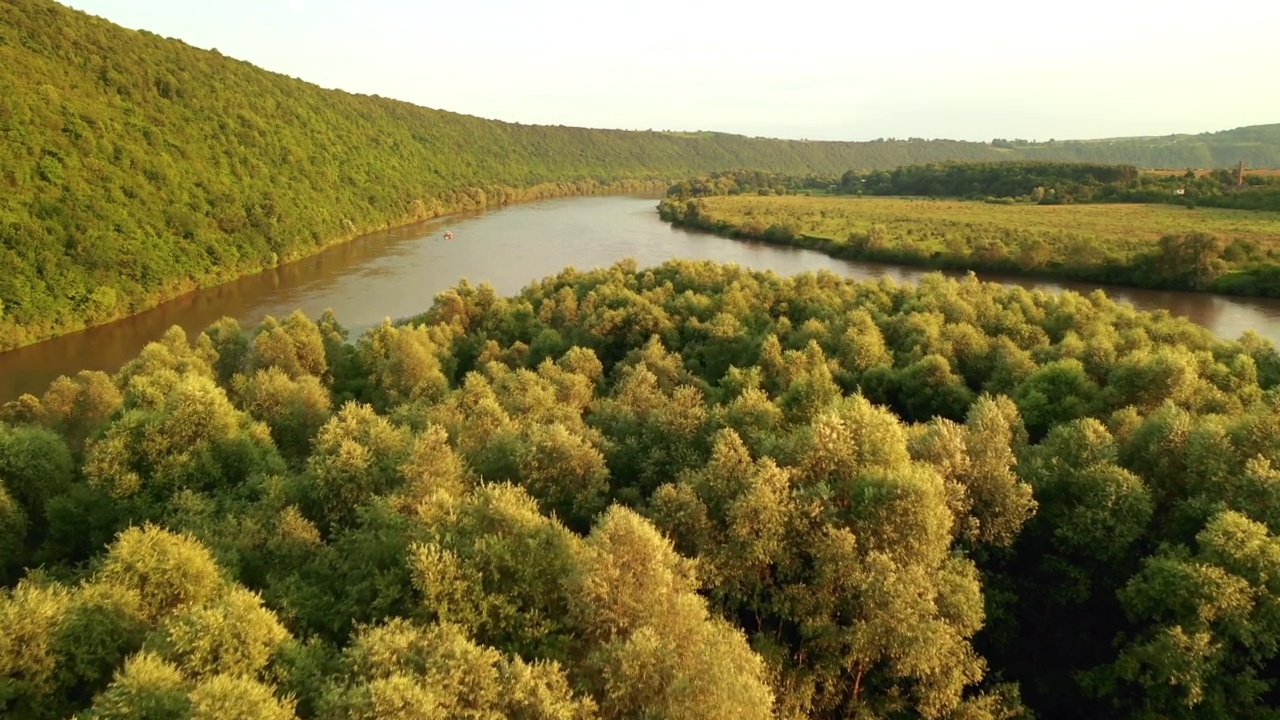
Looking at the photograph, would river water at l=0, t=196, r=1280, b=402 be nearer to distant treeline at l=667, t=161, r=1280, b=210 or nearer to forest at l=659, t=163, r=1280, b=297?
forest at l=659, t=163, r=1280, b=297

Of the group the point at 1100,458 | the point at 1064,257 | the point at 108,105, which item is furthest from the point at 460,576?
the point at 108,105

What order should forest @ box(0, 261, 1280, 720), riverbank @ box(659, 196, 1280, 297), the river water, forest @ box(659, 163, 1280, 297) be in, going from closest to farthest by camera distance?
forest @ box(0, 261, 1280, 720) → the river water → riverbank @ box(659, 196, 1280, 297) → forest @ box(659, 163, 1280, 297)

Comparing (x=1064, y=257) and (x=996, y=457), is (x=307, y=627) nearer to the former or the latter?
(x=996, y=457)

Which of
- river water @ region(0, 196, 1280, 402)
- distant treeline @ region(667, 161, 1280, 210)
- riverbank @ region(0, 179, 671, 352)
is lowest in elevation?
river water @ region(0, 196, 1280, 402)

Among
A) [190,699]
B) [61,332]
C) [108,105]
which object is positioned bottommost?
[61,332]

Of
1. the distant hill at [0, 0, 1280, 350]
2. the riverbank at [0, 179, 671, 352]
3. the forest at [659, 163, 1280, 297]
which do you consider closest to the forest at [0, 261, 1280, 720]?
the riverbank at [0, 179, 671, 352]

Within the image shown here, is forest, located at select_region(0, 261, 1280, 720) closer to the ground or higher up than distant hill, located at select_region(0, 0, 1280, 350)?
closer to the ground
